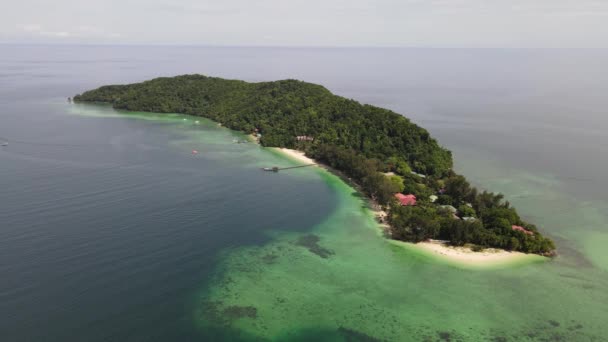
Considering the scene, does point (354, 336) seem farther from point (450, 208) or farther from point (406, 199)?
point (406, 199)

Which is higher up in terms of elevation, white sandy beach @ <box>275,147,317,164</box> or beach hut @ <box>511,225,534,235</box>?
white sandy beach @ <box>275,147,317,164</box>

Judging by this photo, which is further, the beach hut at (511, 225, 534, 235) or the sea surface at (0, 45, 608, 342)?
the beach hut at (511, 225, 534, 235)

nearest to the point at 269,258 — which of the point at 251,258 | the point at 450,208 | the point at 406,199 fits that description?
the point at 251,258

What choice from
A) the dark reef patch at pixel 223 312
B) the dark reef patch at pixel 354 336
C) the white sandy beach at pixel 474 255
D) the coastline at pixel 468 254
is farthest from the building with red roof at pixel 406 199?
the dark reef patch at pixel 223 312

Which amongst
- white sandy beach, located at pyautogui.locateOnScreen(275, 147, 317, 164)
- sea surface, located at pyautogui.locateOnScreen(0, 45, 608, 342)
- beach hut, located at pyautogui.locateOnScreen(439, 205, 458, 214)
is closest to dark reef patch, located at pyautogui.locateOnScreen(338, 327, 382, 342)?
sea surface, located at pyautogui.locateOnScreen(0, 45, 608, 342)

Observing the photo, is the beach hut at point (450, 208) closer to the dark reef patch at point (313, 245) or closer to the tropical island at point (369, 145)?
the tropical island at point (369, 145)

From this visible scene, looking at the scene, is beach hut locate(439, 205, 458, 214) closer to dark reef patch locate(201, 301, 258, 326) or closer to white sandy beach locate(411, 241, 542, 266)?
white sandy beach locate(411, 241, 542, 266)
